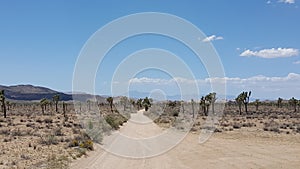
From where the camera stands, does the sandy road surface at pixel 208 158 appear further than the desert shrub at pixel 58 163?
Yes

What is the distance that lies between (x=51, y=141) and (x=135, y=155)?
333 inches

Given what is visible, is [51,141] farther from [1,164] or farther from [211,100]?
[211,100]

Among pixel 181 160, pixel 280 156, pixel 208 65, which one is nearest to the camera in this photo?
pixel 181 160

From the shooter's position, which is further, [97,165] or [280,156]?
[280,156]

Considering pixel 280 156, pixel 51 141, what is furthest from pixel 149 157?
pixel 51 141

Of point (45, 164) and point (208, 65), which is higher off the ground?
point (208, 65)

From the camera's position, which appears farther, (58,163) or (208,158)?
(208,158)

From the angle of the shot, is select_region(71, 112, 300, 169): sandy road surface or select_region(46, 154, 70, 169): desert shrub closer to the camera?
select_region(46, 154, 70, 169): desert shrub

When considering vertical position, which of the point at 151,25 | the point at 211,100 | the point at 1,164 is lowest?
the point at 1,164

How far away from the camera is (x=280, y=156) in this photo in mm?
21047

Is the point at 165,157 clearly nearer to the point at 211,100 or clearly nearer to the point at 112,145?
the point at 112,145

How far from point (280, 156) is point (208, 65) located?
7.17 m

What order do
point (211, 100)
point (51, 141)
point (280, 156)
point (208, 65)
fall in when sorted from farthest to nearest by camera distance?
point (211, 100), point (51, 141), point (208, 65), point (280, 156)

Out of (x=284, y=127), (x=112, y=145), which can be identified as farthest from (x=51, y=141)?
(x=284, y=127)
